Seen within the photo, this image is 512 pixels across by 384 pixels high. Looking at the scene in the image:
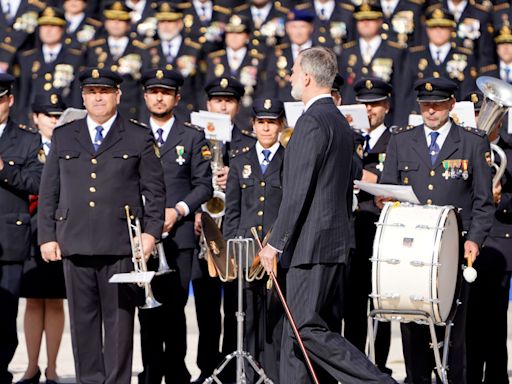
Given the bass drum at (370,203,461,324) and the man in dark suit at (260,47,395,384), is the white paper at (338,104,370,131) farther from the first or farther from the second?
the man in dark suit at (260,47,395,384)

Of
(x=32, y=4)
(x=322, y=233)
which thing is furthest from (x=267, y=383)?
(x=32, y=4)

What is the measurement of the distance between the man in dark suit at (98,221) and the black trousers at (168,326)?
1.09m

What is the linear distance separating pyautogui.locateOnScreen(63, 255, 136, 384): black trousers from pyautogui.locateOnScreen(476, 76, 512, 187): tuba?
9.60ft

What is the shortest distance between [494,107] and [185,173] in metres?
2.50

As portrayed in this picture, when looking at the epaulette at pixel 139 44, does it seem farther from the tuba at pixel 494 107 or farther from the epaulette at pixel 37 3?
the tuba at pixel 494 107

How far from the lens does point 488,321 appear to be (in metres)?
12.2

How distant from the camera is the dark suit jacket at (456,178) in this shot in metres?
11.3

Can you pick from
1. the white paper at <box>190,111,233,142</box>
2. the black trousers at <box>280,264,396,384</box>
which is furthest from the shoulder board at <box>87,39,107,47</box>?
the black trousers at <box>280,264,396,384</box>

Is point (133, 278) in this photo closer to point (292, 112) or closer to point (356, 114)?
point (292, 112)

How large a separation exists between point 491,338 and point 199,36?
7.61 metres

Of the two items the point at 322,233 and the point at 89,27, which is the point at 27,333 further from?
the point at 89,27

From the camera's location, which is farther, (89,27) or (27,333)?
(89,27)

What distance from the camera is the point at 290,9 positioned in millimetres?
18859

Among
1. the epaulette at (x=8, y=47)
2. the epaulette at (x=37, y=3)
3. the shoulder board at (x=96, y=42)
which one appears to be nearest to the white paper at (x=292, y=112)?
the shoulder board at (x=96, y=42)
